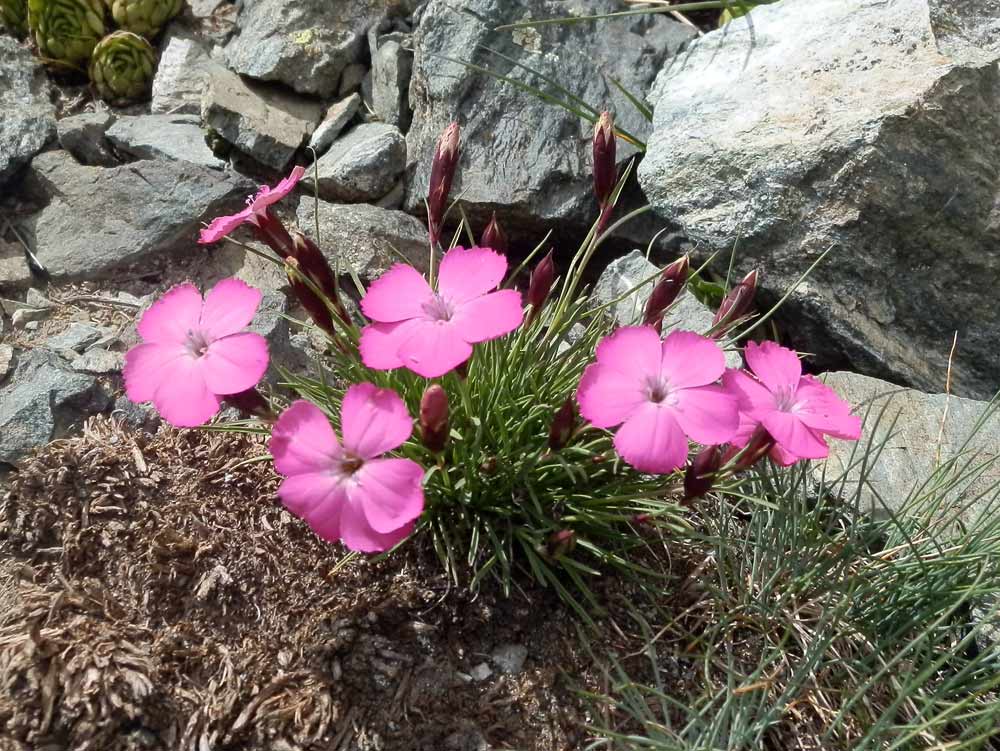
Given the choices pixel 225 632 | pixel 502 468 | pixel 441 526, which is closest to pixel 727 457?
pixel 502 468

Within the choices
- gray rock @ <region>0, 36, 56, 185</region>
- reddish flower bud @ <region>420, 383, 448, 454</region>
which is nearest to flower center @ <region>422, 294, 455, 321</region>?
reddish flower bud @ <region>420, 383, 448, 454</region>

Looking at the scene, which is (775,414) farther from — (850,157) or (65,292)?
(65,292)

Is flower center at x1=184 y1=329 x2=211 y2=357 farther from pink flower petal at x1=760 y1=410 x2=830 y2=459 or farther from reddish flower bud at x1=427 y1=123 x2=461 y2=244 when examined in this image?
pink flower petal at x1=760 y1=410 x2=830 y2=459

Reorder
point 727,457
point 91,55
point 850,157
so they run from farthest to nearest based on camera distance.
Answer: point 91,55 < point 850,157 < point 727,457

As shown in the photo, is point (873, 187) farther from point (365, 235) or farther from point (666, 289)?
point (365, 235)

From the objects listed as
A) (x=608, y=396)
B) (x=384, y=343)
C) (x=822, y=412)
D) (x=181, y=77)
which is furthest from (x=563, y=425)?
(x=181, y=77)

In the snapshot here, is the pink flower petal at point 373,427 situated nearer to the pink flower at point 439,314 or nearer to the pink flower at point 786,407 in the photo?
the pink flower at point 439,314

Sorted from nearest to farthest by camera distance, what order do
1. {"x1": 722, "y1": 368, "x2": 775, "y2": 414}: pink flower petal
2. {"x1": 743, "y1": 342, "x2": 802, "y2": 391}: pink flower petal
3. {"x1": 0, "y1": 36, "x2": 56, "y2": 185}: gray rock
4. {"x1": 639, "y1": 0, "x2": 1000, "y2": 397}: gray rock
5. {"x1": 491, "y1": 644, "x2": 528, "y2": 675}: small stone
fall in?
{"x1": 722, "y1": 368, "x2": 775, "y2": 414}: pink flower petal < {"x1": 743, "y1": 342, "x2": 802, "y2": 391}: pink flower petal < {"x1": 491, "y1": 644, "x2": 528, "y2": 675}: small stone < {"x1": 639, "y1": 0, "x2": 1000, "y2": 397}: gray rock < {"x1": 0, "y1": 36, "x2": 56, "y2": 185}: gray rock

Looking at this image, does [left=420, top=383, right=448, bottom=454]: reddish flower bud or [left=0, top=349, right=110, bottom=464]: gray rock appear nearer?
[left=420, top=383, right=448, bottom=454]: reddish flower bud
